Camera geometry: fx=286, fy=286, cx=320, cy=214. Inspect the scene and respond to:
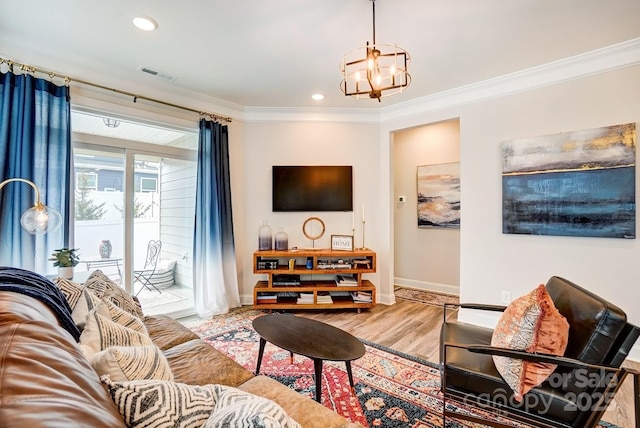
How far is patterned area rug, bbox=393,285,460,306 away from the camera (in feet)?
13.6

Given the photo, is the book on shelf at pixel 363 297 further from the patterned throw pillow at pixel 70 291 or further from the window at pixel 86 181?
the window at pixel 86 181

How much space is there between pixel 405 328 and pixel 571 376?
187cm

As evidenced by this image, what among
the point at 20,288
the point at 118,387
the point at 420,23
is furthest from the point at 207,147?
the point at 118,387

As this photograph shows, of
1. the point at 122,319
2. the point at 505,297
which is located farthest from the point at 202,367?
the point at 505,297

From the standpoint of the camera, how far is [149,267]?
3.43 m

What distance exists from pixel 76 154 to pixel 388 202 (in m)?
3.60

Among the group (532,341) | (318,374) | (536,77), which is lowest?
(318,374)

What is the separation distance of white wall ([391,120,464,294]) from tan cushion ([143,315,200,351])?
3804 mm

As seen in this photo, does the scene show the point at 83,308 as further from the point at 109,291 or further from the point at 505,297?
the point at 505,297

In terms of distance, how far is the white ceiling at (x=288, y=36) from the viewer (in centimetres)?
202

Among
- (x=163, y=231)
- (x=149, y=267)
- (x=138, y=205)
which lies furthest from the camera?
(x=163, y=231)

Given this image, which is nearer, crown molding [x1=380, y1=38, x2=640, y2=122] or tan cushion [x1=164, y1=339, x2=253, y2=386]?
tan cushion [x1=164, y1=339, x2=253, y2=386]

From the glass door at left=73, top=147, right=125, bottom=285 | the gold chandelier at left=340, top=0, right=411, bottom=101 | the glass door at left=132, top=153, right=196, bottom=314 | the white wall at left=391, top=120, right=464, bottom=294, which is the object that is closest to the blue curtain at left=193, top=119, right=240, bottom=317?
the glass door at left=132, top=153, right=196, bottom=314

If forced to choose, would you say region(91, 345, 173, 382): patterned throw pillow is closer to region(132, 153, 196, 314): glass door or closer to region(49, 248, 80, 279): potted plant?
region(49, 248, 80, 279): potted plant
